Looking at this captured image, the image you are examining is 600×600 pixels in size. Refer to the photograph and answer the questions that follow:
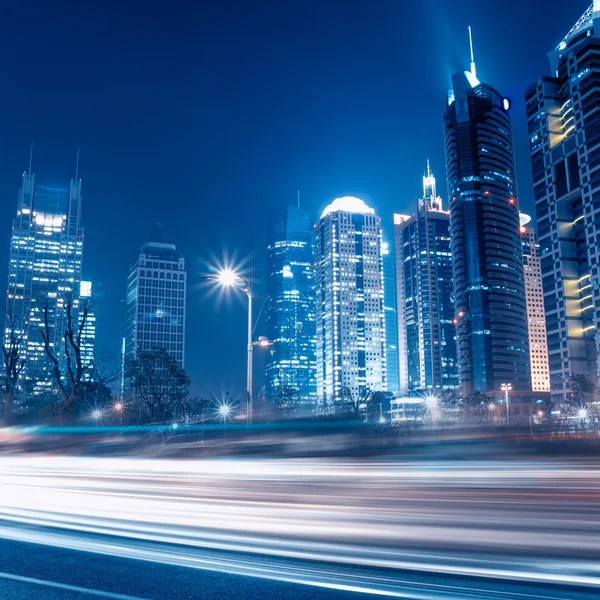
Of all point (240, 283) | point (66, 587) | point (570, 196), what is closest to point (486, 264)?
point (570, 196)

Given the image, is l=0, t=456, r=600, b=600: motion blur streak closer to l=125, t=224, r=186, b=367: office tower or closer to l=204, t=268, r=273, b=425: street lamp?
l=204, t=268, r=273, b=425: street lamp

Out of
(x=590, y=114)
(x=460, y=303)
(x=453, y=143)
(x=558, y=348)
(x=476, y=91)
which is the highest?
(x=476, y=91)

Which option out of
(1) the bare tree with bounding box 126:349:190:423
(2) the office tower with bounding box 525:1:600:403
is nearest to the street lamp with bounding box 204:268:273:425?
(1) the bare tree with bounding box 126:349:190:423

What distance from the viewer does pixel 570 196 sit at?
134m

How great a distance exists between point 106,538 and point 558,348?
5254 inches

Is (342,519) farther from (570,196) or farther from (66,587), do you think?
(570,196)

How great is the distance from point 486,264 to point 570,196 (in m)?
38.5

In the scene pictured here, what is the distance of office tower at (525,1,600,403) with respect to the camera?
125 metres

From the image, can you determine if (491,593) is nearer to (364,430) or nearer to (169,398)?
(364,430)

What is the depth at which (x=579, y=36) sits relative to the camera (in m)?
142

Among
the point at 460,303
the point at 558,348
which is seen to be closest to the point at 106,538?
the point at 558,348

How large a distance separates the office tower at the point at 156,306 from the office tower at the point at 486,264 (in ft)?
261

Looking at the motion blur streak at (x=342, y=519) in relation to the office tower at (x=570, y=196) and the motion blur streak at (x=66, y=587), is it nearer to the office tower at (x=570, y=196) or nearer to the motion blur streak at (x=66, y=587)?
the motion blur streak at (x=66, y=587)

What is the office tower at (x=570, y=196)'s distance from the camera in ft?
409
